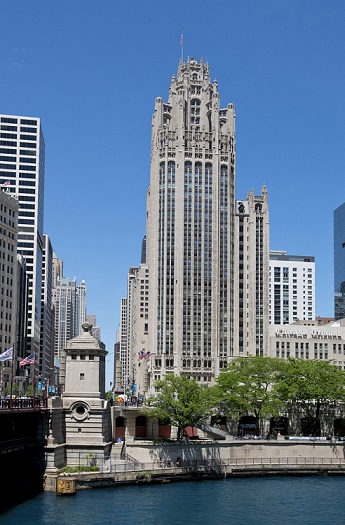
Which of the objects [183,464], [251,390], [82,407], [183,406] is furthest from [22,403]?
[251,390]

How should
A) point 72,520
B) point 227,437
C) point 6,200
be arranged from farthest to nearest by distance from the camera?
point 6,200
point 227,437
point 72,520

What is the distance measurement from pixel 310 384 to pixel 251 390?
11250mm

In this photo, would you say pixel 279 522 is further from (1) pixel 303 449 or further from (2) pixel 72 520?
(1) pixel 303 449

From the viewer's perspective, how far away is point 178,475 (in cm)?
11012

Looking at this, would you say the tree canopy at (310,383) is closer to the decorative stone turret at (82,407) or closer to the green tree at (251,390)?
the green tree at (251,390)

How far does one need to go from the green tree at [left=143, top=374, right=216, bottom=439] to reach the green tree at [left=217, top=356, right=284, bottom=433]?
11.5 metres

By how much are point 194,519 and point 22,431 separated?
30.5 meters

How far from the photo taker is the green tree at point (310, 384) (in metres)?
144

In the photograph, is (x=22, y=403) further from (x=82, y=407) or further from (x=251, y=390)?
(x=251, y=390)

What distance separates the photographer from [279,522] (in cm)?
8325

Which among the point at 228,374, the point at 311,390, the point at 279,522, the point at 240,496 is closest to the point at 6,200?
the point at 228,374

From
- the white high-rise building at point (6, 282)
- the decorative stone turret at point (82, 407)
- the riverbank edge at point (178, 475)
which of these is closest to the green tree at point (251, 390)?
the riverbank edge at point (178, 475)

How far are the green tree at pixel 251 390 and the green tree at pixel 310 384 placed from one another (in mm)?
1991

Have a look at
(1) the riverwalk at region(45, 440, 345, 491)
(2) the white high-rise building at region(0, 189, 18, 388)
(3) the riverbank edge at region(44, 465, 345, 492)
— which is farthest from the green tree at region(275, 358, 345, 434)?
(2) the white high-rise building at region(0, 189, 18, 388)
